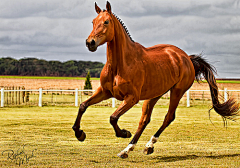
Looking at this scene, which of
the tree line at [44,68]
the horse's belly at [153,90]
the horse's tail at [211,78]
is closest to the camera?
the horse's belly at [153,90]

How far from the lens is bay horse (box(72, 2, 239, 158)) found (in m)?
4.68

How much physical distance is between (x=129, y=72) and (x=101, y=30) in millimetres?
789

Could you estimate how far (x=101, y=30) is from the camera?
4500 mm

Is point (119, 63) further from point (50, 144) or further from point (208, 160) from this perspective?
point (50, 144)

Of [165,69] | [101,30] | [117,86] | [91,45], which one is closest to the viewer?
[91,45]

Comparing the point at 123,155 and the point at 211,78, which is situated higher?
the point at 211,78

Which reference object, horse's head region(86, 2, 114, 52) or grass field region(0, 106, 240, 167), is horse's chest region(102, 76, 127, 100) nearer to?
horse's head region(86, 2, 114, 52)

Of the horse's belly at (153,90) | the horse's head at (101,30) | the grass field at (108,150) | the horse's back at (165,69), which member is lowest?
the grass field at (108,150)

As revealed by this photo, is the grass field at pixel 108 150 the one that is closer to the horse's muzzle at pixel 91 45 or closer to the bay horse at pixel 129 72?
the bay horse at pixel 129 72

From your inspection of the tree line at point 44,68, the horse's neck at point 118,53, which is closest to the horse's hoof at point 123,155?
the horse's neck at point 118,53

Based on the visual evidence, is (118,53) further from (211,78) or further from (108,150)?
(211,78)

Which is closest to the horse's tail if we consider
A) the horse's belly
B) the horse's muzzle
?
the horse's belly

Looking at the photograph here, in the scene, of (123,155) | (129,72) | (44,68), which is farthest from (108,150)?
(44,68)

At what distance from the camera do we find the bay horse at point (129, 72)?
4.68 metres
